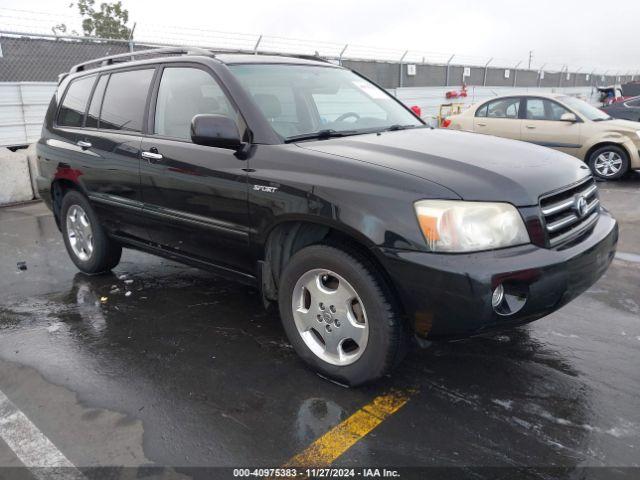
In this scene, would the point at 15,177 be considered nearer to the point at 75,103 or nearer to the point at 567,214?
the point at 75,103

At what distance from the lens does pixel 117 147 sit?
4.10 metres

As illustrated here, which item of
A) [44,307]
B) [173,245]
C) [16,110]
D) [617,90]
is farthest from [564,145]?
[617,90]

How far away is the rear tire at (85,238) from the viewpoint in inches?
184

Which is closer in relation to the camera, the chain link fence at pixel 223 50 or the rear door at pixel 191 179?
the rear door at pixel 191 179

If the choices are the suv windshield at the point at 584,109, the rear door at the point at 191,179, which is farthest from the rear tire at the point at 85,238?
the suv windshield at the point at 584,109

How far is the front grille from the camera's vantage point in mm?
2686

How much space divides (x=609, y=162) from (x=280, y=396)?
346 inches

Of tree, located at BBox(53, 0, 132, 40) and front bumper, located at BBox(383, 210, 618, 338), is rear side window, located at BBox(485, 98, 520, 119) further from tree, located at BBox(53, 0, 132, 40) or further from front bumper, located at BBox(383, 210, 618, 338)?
tree, located at BBox(53, 0, 132, 40)

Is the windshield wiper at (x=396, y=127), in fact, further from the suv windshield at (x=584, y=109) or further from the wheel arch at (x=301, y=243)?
the suv windshield at (x=584, y=109)

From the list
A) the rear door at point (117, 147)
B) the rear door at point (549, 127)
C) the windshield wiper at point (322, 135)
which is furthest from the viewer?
the rear door at point (549, 127)

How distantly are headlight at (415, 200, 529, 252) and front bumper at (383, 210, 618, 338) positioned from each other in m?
0.05

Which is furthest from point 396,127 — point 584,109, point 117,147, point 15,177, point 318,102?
point 584,109

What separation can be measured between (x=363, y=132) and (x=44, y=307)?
2.87 meters

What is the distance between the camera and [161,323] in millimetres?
3906
